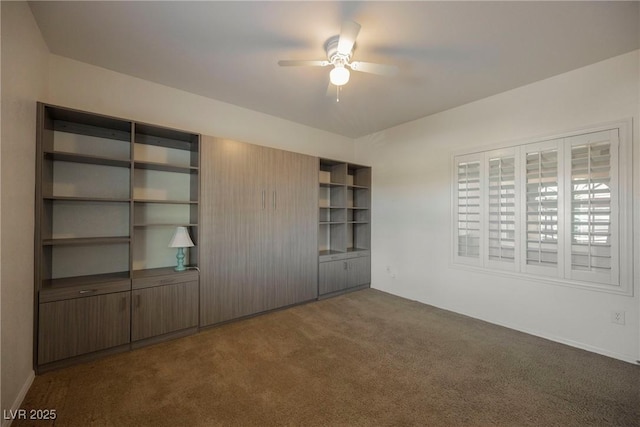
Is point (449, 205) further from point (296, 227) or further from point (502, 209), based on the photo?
point (296, 227)

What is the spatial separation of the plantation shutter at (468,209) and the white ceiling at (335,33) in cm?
88

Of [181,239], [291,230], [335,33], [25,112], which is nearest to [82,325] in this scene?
[181,239]

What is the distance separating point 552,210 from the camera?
8.75 feet

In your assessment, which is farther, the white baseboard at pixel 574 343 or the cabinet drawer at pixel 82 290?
the white baseboard at pixel 574 343

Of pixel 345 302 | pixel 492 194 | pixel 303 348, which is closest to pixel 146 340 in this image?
pixel 303 348

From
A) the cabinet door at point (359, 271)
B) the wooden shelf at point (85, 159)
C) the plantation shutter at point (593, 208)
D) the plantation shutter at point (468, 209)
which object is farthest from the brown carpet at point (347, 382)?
the wooden shelf at point (85, 159)

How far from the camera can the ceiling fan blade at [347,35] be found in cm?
170

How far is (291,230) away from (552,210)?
297 centimetres

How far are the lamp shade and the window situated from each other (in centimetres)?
331

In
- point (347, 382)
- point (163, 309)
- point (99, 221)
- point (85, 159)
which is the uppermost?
point (85, 159)

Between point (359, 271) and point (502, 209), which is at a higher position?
point (502, 209)

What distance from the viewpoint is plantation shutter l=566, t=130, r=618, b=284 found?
92.4 inches

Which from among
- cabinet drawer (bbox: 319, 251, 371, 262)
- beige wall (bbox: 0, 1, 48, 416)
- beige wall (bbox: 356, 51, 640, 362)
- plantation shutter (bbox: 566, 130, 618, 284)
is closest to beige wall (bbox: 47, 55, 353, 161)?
beige wall (bbox: 0, 1, 48, 416)

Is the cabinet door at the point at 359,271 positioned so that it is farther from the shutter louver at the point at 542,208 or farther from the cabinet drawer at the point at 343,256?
the shutter louver at the point at 542,208
